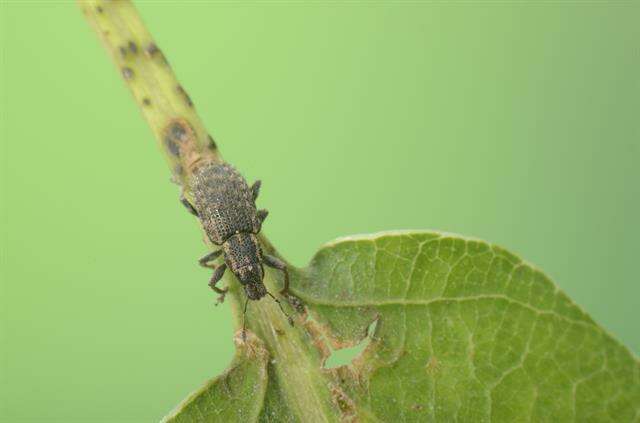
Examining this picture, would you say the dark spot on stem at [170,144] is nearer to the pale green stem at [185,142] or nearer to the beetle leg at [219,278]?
the pale green stem at [185,142]

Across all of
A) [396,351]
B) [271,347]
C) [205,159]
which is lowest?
[396,351]

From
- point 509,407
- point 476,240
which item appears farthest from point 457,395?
point 476,240

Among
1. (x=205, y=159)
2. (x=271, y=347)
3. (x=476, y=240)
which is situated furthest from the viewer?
(x=205, y=159)

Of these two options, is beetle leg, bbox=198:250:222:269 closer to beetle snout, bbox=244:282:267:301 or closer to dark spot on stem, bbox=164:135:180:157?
beetle snout, bbox=244:282:267:301

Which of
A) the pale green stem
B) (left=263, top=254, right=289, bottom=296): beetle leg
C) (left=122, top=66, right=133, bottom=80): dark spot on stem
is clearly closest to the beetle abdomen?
the pale green stem

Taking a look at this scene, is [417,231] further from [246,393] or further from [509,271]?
[246,393]

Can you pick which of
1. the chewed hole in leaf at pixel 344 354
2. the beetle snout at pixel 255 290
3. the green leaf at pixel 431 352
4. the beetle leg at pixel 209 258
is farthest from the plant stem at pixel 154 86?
the chewed hole in leaf at pixel 344 354
